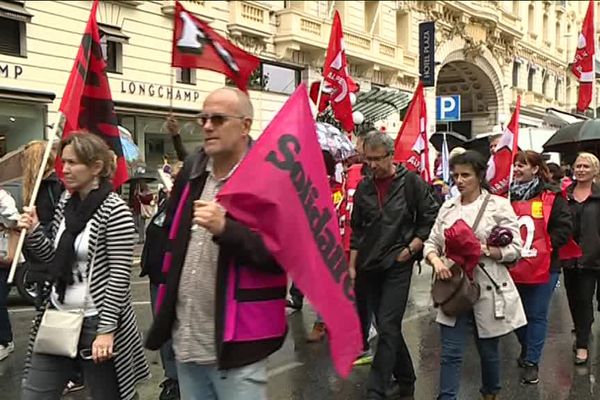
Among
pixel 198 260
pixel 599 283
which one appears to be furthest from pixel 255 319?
pixel 599 283

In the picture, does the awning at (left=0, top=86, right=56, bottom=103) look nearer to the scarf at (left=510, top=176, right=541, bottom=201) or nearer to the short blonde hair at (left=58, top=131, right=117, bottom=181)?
the scarf at (left=510, top=176, right=541, bottom=201)

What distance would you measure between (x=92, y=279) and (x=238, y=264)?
3.14 feet

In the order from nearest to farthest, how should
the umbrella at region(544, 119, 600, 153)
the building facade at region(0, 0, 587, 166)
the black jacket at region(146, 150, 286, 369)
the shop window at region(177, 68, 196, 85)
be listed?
the black jacket at region(146, 150, 286, 369) → the umbrella at region(544, 119, 600, 153) → the building facade at region(0, 0, 587, 166) → the shop window at region(177, 68, 196, 85)

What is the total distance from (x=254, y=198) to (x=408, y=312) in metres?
6.27

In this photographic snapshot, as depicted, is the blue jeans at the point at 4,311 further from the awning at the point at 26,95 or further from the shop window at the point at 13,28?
the shop window at the point at 13,28

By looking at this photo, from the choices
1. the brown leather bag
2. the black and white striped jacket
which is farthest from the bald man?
the brown leather bag

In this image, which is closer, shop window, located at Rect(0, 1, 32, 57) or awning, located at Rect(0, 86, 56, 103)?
awning, located at Rect(0, 86, 56, 103)

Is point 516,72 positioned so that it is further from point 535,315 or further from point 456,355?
point 456,355

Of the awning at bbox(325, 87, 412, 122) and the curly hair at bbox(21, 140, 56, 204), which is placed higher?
the awning at bbox(325, 87, 412, 122)

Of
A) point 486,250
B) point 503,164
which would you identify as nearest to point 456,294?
point 486,250

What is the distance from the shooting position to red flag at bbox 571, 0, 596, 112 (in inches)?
476

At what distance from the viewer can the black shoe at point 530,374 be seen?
565cm

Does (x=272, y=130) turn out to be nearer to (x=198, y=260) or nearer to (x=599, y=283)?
(x=198, y=260)

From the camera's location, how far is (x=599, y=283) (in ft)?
22.5
